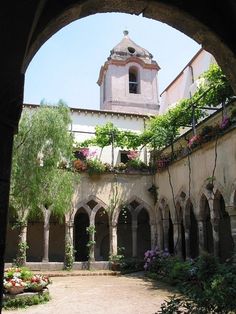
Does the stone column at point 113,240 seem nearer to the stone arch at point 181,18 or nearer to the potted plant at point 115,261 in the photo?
the potted plant at point 115,261

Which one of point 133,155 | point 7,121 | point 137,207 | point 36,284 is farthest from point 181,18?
point 133,155

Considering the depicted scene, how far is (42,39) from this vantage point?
98.9 inches

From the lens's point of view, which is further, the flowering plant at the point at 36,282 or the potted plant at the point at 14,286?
the flowering plant at the point at 36,282

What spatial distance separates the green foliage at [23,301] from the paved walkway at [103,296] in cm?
20

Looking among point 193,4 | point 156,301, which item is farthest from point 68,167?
point 193,4

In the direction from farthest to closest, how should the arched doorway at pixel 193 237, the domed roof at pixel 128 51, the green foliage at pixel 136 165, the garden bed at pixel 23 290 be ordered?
the domed roof at pixel 128 51 < the green foliage at pixel 136 165 < the arched doorway at pixel 193 237 < the garden bed at pixel 23 290

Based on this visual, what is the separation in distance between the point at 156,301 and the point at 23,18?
759cm

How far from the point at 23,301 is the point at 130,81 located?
2066 centimetres

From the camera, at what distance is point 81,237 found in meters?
19.8

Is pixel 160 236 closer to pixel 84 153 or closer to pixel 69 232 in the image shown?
pixel 69 232

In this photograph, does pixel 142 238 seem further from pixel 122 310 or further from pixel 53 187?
pixel 122 310

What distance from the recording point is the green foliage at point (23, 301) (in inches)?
307

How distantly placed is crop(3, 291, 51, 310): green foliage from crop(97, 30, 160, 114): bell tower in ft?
57.3

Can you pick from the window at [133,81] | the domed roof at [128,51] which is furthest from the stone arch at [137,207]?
the domed roof at [128,51]
